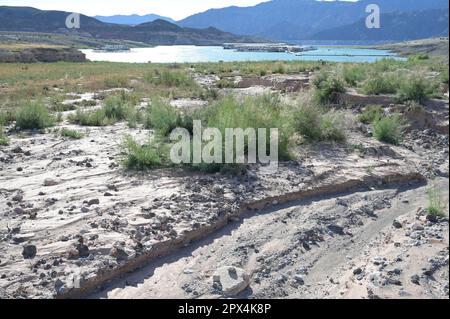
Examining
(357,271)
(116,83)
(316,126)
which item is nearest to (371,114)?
(316,126)

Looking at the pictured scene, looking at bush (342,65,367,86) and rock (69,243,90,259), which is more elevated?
bush (342,65,367,86)

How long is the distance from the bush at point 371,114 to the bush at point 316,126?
1.89m

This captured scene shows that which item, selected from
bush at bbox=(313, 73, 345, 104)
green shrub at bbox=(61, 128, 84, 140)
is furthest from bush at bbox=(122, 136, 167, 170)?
bush at bbox=(313, 73, 345, 104)

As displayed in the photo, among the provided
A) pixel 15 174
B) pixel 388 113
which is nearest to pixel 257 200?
pixel 15 174

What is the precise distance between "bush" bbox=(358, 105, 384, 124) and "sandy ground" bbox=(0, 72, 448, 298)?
2.43 metres

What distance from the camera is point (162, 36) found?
123125 millimetres

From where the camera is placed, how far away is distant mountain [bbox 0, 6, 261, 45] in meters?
116

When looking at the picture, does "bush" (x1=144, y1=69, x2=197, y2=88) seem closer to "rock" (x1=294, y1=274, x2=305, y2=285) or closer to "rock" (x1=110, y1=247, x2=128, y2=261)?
"rock" (x1=110, y1=247, x2=128, y2=261)

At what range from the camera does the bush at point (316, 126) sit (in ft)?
28.3

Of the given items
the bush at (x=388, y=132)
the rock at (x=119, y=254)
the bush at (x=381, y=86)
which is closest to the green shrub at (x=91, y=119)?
the bush at (x=388, y=132)

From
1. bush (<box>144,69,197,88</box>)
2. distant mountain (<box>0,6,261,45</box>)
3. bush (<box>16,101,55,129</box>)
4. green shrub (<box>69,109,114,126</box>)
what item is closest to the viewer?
bush (<box>16,101,55,129</box>)

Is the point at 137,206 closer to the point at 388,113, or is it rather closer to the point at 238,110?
the point at 238,110

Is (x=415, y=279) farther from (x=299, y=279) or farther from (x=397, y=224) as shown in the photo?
(x=397, y=224)
